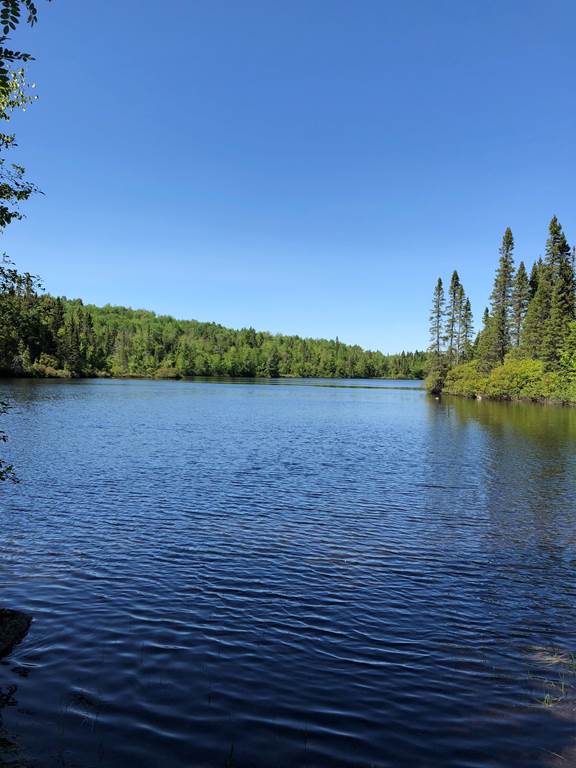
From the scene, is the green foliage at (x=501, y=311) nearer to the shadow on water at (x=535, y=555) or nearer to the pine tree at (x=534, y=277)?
the pine tree at (x=534, y=277)

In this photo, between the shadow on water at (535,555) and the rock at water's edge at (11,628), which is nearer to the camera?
the shadow on water at (535,555)

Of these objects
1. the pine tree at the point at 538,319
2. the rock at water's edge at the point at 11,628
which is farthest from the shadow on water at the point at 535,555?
the pine tree at the point at 538,319

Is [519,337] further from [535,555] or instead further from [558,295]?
[535,555]

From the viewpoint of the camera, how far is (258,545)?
16547 millimetres

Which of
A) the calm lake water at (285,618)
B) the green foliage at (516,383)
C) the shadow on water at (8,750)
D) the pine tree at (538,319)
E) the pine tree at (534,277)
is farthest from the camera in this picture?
the pine tree at (534,277)

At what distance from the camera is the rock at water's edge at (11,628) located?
9.70 meters

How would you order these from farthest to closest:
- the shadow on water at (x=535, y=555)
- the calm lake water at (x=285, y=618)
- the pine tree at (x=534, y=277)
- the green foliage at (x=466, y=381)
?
the pine tree at (x=534, y=277) < the green foliage at (x=466, y=381) < the shadow on water at (x=535, y=555) < the calm lake water at (x=285, y=618)

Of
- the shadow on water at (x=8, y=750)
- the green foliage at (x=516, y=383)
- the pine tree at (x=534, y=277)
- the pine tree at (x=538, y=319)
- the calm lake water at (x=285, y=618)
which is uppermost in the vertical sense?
the pine tree at (x=534, y=277)

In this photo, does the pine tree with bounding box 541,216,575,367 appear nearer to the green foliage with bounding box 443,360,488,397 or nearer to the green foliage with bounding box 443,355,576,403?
the green foliage with bounding box 443,355,576,403

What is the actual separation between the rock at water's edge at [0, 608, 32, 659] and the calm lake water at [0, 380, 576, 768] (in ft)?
0.69

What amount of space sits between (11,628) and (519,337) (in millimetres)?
117085

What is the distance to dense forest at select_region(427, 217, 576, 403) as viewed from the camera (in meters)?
86.2

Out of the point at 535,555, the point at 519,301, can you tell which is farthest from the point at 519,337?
the point at 535,555

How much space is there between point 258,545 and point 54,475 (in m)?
14.8
